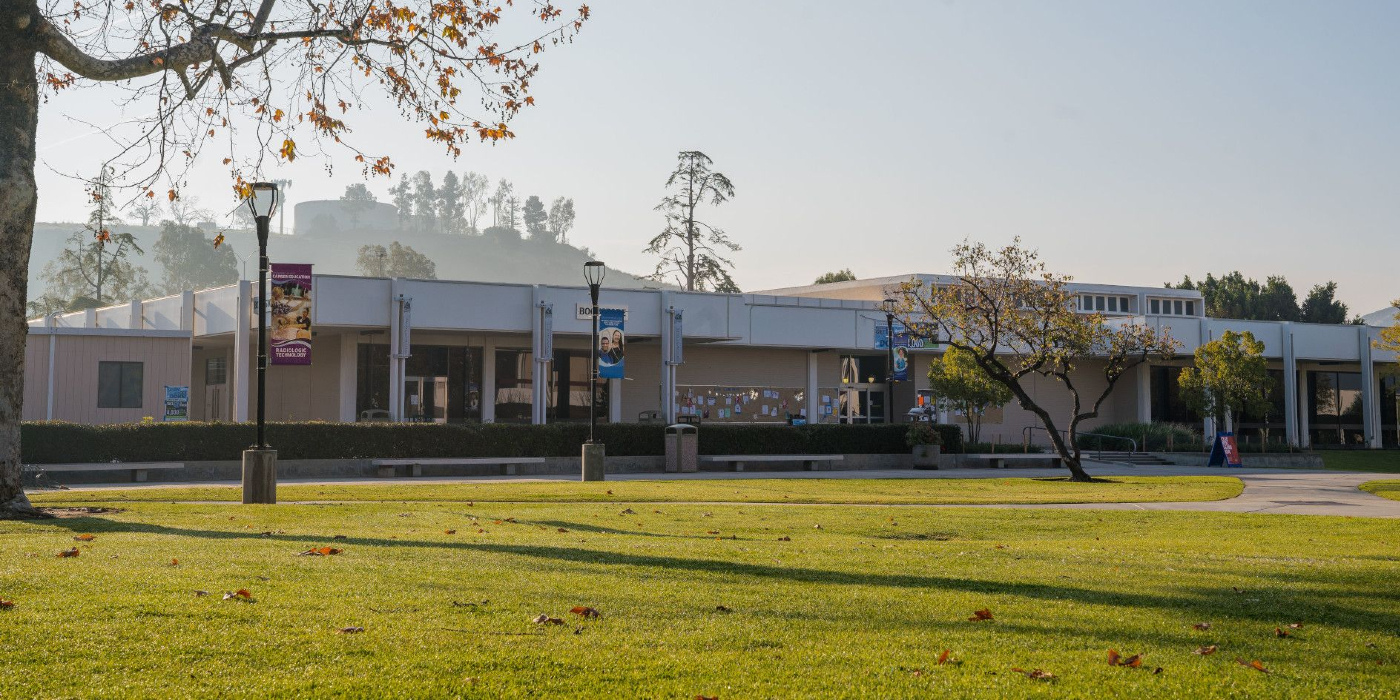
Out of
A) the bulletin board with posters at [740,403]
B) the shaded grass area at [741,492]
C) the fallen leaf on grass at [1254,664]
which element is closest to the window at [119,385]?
the shaded grass area at [741,492]

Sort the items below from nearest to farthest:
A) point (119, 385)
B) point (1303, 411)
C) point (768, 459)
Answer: point (119, 385) → point (768, 459) → point (1303, 411)

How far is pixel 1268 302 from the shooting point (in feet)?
350

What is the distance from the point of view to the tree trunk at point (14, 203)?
43.2 feet

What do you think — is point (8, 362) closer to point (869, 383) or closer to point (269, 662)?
point (269, 662)

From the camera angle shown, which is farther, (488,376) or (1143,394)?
Result: (1143,394)

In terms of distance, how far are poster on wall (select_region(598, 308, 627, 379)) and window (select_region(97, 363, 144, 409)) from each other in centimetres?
1378

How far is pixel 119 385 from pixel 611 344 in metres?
14.7

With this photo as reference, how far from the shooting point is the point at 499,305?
1502 inches

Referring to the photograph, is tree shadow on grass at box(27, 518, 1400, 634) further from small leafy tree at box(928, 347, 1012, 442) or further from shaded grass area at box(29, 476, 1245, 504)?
small leafy tree at box(928, 347, 1012, 442)

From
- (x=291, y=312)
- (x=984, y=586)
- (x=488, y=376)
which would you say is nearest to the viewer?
(x=984, y=586)

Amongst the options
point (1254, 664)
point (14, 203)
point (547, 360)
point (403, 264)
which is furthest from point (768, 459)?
point (403, 264)

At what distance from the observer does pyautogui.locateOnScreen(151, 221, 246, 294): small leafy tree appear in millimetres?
164500

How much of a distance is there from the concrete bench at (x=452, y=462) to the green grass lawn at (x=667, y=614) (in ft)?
57.5

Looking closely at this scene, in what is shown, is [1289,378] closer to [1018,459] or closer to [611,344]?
[1018,459]
